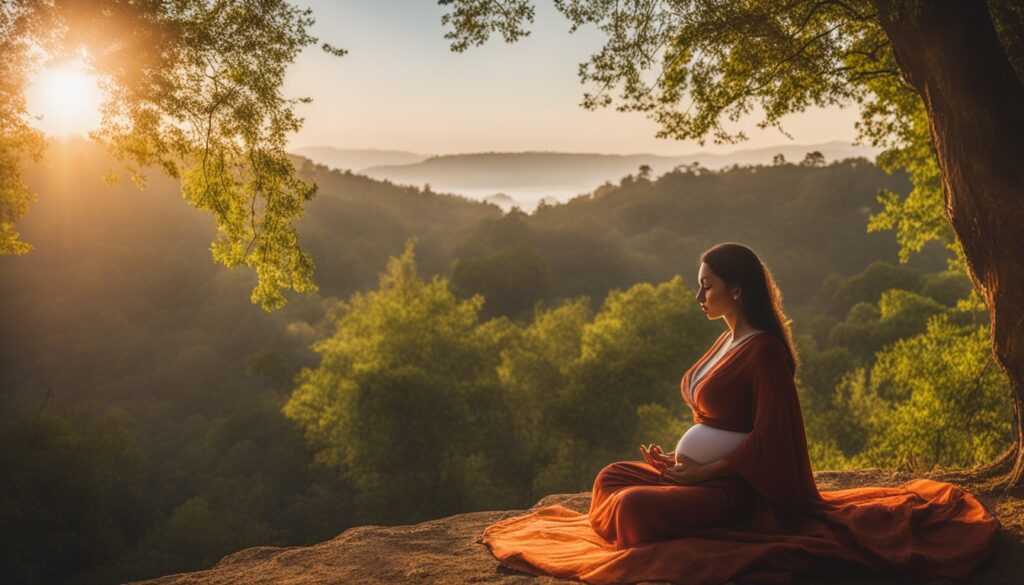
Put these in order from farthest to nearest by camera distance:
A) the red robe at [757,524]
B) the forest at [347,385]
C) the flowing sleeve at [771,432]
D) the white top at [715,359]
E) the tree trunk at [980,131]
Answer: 1. the forest at [347,385]
2. the tree trunk at [980,131]
3. the white top at [715,359]
4. the flowing sleeve at [771,432]
5. the red robe at [757,524]

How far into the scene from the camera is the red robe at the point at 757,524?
14.6 feet

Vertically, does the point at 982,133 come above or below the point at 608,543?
above

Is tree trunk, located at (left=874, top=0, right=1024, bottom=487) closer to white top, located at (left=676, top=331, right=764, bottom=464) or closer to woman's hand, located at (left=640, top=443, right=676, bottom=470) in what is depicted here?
white top, located at (left=676, top=331, right=764, bottom=464)

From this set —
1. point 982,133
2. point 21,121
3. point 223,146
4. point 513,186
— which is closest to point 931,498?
point 982,133

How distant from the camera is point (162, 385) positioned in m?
56.5

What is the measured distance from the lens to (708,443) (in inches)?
196

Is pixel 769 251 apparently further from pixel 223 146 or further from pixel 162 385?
pixel 223 146

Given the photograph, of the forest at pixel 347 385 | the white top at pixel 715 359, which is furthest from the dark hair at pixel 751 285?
the forest at pixel 347 385

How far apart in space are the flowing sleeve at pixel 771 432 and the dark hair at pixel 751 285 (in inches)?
6.8

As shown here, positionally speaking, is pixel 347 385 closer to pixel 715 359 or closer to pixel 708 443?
pixel 715 359

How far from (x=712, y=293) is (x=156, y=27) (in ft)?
22.1

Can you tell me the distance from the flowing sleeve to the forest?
4.72 meters

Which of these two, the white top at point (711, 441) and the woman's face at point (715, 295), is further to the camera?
the woman's face at point (715, 295)

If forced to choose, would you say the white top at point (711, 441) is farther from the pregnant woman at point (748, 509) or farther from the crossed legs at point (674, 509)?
the crossed legs at point (674, 509)
